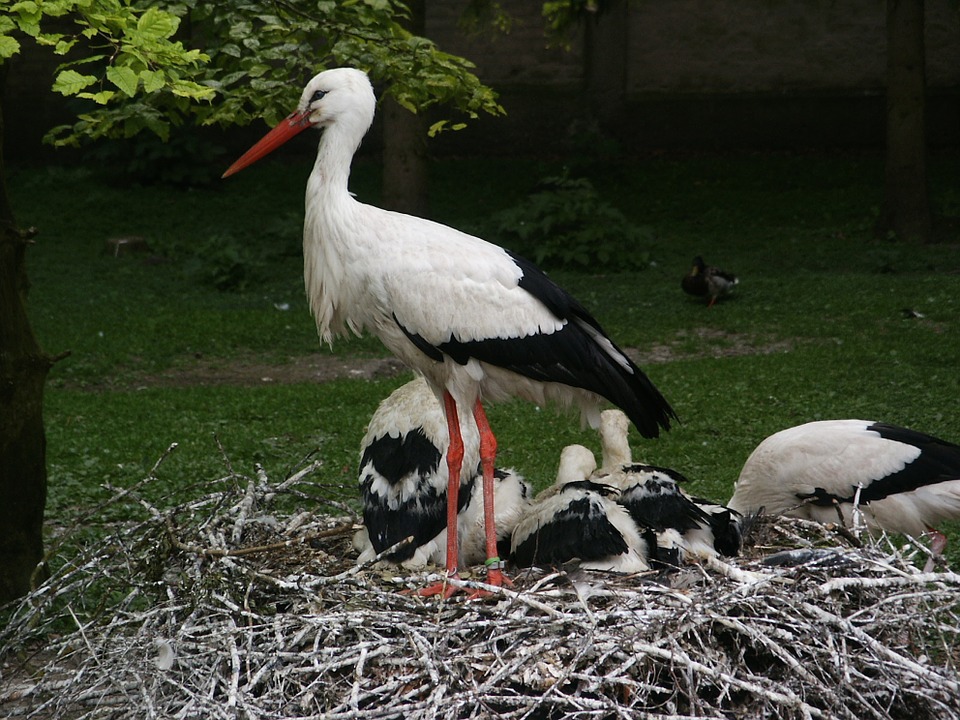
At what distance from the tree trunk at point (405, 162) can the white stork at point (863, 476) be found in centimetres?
819

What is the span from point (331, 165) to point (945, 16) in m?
14.6

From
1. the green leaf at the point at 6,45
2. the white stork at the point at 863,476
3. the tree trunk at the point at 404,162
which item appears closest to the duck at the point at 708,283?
the tree trunk at the point at 404,162

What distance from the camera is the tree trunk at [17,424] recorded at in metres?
5.19

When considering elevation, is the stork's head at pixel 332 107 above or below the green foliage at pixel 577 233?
above

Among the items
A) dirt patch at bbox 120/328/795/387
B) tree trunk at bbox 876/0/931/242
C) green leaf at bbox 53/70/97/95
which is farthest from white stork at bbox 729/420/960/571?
tree trunk at bbox 876/0/931/242

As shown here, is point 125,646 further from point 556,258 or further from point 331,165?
point 556,258

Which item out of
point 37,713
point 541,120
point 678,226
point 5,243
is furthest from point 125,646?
point 541,120

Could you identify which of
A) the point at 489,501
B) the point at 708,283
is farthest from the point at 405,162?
the point at 489,501

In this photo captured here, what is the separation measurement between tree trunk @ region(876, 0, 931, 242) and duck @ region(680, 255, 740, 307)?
3069 mm

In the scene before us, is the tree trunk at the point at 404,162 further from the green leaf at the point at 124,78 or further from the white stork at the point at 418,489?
the green leaf at the point at 124,78

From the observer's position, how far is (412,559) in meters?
4.91

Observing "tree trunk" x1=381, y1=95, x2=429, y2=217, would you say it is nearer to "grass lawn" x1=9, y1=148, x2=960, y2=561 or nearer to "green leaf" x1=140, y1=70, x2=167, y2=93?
"grass lawn" x1=9, y1=148, x2=960, y2=561

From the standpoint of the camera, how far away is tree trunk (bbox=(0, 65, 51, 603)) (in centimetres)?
519

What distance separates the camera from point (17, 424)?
5.23m
